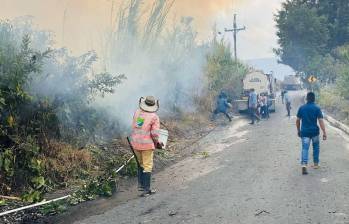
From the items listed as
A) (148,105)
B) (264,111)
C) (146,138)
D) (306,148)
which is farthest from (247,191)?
(264,111)

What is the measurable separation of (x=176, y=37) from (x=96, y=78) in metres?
9.14

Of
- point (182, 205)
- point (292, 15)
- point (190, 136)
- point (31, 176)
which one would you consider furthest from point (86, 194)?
point (292, 15)

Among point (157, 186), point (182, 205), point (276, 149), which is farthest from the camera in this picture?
point (276, 149)

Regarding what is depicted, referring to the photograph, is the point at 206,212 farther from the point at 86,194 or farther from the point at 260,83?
the point at 260,83

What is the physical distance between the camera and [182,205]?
6840 mm

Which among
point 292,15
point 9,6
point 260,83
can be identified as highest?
point 292,15

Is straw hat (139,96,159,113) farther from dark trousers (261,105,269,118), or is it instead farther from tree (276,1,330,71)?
tree (276,1,330,71)

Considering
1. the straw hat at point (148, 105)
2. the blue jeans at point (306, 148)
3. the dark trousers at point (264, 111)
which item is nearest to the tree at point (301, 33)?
the dark trousers at point (264, 111)

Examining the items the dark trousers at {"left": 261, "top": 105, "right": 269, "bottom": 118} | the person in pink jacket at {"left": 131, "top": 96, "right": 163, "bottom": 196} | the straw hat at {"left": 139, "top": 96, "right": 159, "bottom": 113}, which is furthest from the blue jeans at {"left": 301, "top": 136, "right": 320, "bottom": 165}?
the dark trousers at {"left": 261, "top": 105, "right": 269, "bottom": 118}

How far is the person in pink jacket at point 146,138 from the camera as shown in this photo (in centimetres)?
784

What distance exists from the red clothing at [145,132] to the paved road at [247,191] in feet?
3.08

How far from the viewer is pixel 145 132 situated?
25.8 ft

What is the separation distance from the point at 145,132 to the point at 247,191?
6.84ft

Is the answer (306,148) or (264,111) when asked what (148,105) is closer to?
(306,148)
